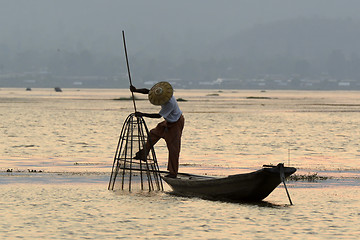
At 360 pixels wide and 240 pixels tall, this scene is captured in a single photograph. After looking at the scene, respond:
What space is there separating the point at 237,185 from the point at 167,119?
2.55 metres

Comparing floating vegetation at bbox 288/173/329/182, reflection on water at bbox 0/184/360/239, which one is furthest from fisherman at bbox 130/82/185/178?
floating vegetation at bbox 288/173/329/182

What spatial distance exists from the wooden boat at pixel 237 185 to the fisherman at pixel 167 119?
0.71 m

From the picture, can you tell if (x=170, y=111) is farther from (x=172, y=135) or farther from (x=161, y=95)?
(x=172, y=135)

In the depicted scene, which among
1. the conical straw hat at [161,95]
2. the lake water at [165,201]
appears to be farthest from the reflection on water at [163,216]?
the conical straw hat at [161,95]

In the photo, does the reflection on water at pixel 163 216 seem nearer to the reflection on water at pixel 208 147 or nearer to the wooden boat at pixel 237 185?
the wooden boat at pixel 237 185

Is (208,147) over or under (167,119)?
Answer: under

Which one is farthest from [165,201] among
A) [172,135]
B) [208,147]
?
[208,147]

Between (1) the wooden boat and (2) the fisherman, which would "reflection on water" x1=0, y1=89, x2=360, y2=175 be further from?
(1) the wooden boat

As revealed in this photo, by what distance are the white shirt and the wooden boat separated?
1.51 metres

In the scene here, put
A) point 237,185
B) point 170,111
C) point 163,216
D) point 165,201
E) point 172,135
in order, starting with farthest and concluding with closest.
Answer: point 172,135, point 170,111, point 165,201, point 237,185, point 163,216

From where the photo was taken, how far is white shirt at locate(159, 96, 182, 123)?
20.2 meters

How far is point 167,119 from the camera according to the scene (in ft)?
66.4

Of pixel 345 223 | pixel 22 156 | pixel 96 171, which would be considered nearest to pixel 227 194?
pixel 345 223

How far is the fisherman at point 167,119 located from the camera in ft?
65.7
